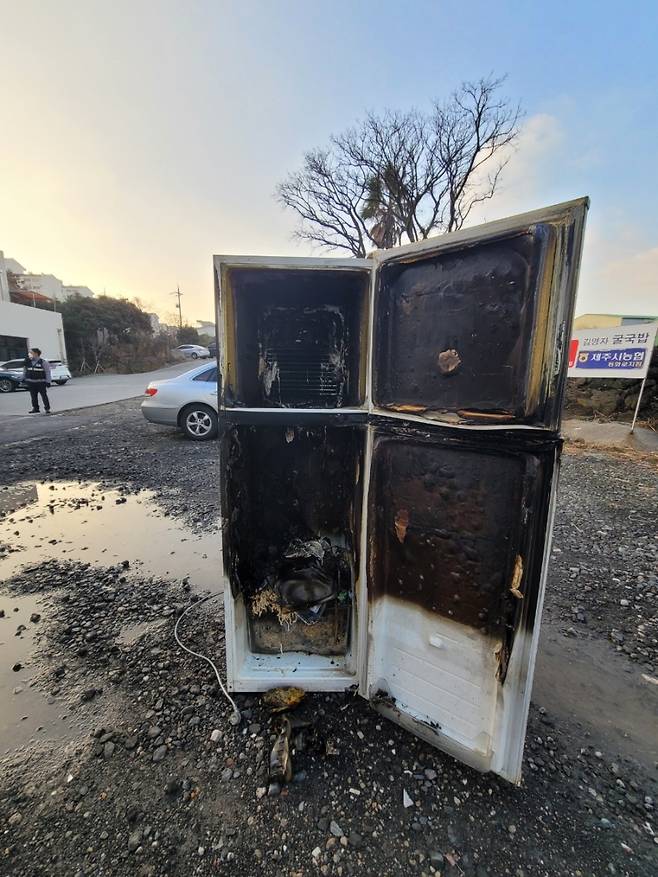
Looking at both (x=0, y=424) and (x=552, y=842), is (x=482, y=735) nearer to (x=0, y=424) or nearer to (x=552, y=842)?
(x=552, y=842)

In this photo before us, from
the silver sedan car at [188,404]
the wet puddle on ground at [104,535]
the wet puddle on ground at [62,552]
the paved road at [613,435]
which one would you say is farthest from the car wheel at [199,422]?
the paved road at [613,435]

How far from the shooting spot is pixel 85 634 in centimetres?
225

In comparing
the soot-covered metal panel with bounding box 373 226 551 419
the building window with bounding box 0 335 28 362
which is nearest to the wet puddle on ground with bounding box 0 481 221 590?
the soot-covered metal panel with bounding box 373 226 551 419

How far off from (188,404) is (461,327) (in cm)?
613

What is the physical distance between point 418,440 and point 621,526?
3.39 meters

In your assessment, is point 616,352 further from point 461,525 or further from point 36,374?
point 36,374

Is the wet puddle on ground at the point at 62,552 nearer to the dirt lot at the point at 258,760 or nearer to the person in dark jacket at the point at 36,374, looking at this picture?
the dirt lot at the point at 258,760

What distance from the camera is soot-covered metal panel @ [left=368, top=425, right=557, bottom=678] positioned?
1275 mm

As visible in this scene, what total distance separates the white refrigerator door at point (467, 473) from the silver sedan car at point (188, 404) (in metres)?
5.57

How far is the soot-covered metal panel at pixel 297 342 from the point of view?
5.95 ft

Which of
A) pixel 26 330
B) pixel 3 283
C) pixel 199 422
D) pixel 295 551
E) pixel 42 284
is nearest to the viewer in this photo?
pixel 295 551

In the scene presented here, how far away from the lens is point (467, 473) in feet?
4.56

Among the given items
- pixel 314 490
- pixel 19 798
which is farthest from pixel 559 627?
pixel 19 798

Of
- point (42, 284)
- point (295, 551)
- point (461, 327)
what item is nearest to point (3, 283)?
point (42, 284)
